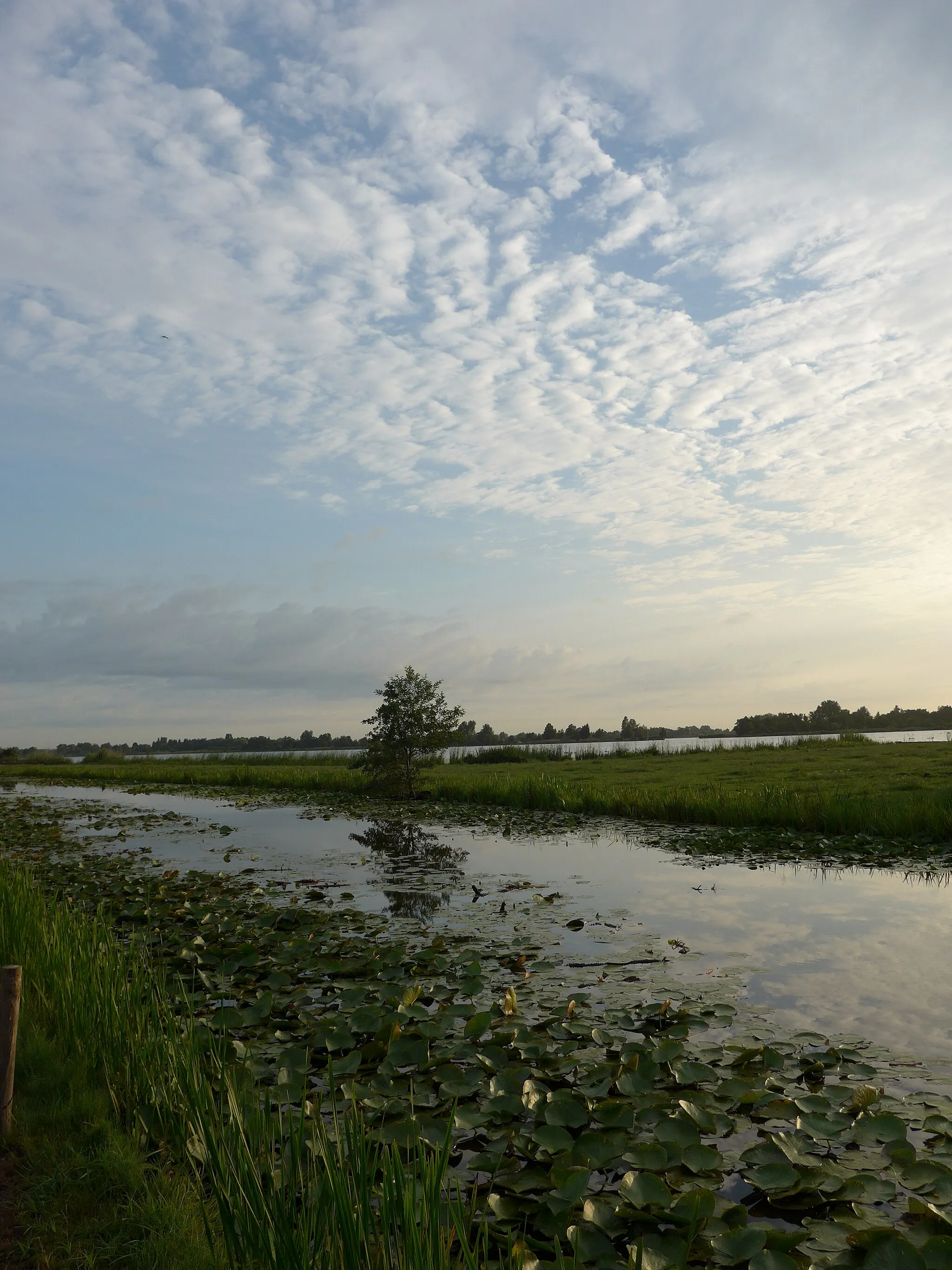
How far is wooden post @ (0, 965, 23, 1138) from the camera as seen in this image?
160 inches

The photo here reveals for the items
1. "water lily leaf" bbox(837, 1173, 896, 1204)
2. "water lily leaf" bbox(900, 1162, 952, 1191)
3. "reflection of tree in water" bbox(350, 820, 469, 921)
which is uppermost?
"water lily leaf" bbox(900, 1162, 952, 1191)

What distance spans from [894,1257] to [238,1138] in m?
2.42

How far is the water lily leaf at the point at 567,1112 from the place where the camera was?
151 inches

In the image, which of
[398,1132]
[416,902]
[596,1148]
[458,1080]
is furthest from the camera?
[416,902]

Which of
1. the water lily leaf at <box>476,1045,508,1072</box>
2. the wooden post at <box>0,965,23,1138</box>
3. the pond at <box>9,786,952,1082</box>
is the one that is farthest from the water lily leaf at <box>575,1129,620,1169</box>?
the wooden post at <box>0,965,23,1138</box>

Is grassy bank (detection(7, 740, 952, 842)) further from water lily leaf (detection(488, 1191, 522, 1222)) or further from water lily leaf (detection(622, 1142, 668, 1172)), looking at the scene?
water lily leaf (detection(488, 1191, 522, 1222))

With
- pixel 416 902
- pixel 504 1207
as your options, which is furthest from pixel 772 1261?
pixel 416 902

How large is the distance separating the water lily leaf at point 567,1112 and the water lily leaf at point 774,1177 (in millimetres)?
803

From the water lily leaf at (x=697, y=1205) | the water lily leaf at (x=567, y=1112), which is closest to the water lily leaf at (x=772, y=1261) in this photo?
the water lily leaf at (x=697, y=1205)

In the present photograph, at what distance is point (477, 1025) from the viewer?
502 centimetres

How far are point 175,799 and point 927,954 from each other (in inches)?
952

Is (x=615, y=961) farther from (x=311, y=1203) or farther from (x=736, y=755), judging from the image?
(x=736, y=755)

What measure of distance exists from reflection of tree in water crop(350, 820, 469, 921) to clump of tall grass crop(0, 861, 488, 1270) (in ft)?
12.3

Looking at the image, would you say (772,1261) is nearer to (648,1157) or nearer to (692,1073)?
(648,1157)
